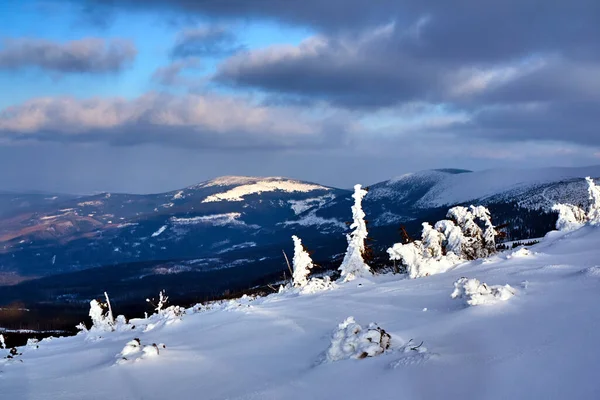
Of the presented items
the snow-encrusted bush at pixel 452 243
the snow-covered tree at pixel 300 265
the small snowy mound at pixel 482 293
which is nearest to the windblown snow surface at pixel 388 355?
the small snowy mound at pixel 482 293

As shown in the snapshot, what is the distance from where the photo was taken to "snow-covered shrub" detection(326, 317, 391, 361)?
12.0 meters

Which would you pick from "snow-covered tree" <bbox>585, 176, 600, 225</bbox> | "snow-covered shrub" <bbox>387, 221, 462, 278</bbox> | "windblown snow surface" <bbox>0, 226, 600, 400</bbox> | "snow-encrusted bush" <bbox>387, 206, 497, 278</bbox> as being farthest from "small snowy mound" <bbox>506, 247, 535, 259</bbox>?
"snow-covered tree" <bbox>585, 176, 600, 225</bbox>

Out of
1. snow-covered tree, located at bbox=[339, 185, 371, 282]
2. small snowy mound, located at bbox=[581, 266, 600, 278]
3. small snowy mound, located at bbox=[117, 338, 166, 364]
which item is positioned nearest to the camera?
small snowy mound, located at bbox=[581, 266, 600, 278]

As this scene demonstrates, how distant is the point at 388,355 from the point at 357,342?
3.40ft

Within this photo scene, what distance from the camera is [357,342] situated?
12352mm

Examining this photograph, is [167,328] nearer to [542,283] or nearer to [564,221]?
[542,283]

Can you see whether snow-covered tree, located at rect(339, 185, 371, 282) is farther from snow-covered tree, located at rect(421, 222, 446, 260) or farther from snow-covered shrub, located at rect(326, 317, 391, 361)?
snow-covered shrub, located at rect(326, 317, 391, 361)

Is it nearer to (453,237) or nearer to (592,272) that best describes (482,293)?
(592,272)

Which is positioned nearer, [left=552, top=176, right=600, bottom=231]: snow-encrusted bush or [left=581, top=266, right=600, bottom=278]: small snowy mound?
[left=581, top=266, right=600, bottom=278]: small snowy mound

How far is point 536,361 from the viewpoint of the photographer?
9.29m

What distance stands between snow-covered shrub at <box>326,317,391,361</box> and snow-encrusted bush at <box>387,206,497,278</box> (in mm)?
19107

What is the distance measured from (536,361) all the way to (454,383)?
1.67 metres

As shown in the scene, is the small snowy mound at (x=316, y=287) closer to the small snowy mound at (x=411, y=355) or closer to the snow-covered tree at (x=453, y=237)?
the snow-covered tree at (x=453, y=237)

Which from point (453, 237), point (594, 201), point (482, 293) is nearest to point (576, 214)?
point (594, 201)
